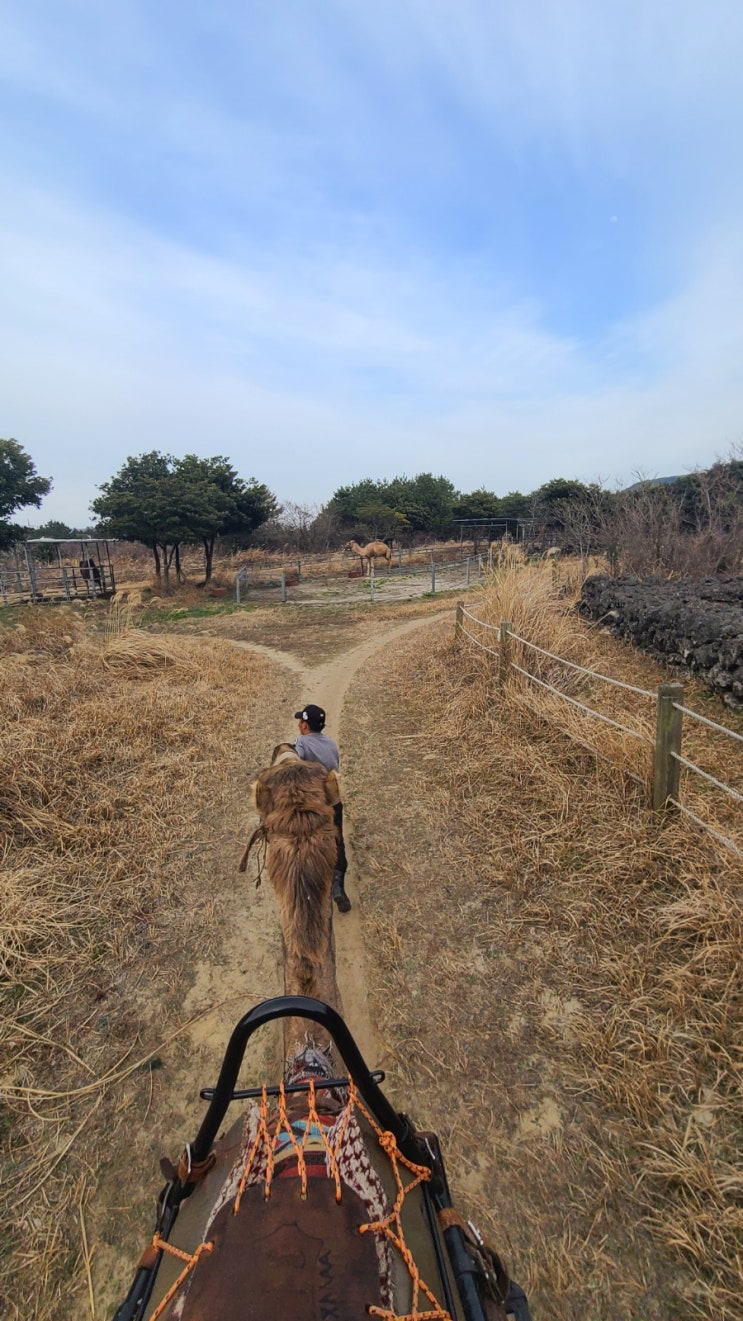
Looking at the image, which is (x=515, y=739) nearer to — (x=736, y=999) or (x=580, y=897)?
(x=580, y=897)

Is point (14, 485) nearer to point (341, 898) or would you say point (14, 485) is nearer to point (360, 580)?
point (360, 580)

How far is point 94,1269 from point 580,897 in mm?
2761

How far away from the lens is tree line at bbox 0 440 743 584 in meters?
12.4

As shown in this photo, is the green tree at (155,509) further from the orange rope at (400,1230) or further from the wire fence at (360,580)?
the orange rope at (400,1230)

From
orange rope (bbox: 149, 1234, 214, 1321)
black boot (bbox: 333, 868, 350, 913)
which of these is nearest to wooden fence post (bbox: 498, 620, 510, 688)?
black boot (bbox: 333, 868, 350, 913)

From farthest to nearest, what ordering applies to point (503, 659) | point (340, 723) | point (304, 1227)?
point (340, 723)
point (503, 659)
point (304, 1227)

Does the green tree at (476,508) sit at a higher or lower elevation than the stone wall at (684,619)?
higher

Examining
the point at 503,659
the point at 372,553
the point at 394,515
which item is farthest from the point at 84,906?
the point at 394,515

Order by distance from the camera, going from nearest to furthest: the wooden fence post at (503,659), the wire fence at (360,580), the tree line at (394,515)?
the wooden fence post at (503,659) < the tree line at (394,515) < the wire fence at (360,580)

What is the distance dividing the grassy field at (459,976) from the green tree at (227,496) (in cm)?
1475

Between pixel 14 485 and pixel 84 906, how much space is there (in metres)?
20.4

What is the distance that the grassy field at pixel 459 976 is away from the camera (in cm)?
182

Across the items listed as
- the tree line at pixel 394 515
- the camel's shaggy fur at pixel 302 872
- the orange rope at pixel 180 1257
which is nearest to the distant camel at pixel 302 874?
the camel's shaggy fur at pixel 302 872

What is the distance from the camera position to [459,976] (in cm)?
291
